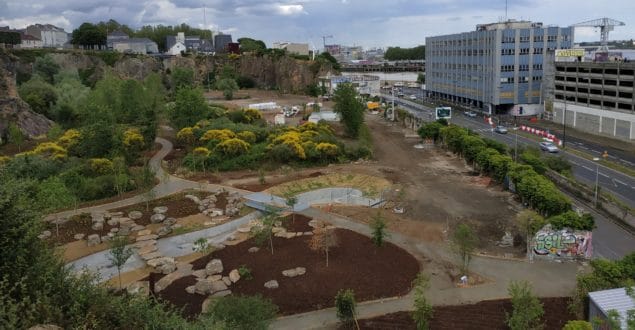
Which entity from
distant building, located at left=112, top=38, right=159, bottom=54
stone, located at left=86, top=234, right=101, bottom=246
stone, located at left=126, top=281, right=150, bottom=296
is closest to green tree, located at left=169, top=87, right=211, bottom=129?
stone, located at left=86, top=234, right=101, bottom=246

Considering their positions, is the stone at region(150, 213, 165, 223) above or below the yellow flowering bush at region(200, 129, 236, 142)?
below

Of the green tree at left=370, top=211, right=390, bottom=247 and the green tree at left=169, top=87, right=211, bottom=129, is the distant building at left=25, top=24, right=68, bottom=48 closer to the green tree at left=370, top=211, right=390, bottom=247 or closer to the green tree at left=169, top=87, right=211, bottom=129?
the green tree at left=169, top=87, right=211, bottom=129

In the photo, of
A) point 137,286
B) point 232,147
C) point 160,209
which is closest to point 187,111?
point 232,147

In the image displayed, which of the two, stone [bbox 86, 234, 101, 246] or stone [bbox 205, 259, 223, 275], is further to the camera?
stone [bbox 86, 234, 101, 246]

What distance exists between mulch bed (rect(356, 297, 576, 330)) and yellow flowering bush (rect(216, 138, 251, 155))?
88.9 ft

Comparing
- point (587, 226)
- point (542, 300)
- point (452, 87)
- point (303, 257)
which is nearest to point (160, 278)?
point (303, 257)

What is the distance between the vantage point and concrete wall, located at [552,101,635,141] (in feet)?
189

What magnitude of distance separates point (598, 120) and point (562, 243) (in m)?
45.5

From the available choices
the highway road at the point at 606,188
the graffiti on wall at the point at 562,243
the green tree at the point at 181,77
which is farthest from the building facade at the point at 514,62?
the graffiti on wall at the point at 562,243

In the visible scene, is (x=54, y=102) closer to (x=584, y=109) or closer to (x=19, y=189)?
(x=19, y=189)

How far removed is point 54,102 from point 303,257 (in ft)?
199

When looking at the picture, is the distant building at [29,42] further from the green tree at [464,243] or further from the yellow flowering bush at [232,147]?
the green tree at [464,243]

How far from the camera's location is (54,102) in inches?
2815

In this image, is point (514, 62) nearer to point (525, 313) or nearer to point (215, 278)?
point (215, 278)
